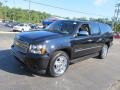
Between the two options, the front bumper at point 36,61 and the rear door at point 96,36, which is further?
the rear door at point 96,36

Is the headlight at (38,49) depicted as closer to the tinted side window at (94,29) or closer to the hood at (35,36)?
the hood at (35,36)

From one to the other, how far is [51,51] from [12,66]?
65.0 inches

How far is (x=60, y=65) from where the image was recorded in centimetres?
617

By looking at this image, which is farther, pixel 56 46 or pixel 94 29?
pixel 94 29

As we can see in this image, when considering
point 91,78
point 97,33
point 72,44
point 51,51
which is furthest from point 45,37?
point 97,33

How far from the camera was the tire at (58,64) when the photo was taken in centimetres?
584

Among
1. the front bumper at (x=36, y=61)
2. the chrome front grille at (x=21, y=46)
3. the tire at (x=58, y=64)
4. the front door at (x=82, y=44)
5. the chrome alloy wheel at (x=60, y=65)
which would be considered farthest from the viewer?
the front door at (x=82, y=44)

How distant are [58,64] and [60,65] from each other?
0.35 feet

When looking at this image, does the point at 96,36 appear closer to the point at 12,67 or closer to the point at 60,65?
the point at 60,65

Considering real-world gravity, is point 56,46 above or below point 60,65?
above

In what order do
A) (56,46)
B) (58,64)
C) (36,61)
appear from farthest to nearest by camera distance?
(58,64) < (56,46) < (36,61)

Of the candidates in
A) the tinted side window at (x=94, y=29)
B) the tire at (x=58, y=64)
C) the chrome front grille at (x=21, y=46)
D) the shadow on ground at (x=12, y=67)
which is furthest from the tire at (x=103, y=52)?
the chrome front grille at (x=21, y=46)

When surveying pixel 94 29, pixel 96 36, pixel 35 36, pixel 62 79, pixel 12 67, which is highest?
pixel 94 29

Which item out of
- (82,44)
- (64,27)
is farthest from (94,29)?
(64,27)
